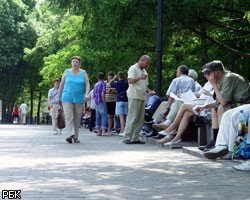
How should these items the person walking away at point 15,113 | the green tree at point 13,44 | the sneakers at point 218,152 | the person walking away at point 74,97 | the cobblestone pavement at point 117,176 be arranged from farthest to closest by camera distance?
the green tree at point 13,44 < the person walking away at point 15,113 < the person walking away at point 74,97 < the sneakers at point 218,152 < the cobblestone pavement at point 117,176

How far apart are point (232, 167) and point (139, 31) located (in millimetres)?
9536

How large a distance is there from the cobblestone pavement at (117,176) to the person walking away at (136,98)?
13.3ft

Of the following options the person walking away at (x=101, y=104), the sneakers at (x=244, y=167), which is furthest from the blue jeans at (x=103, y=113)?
the sneakers at (x=244, y=167)

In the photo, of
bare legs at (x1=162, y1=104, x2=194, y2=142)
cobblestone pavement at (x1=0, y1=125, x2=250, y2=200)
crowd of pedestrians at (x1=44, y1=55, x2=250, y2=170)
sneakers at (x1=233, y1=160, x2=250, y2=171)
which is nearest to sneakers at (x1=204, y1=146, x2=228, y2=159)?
crowd of pedestrians at (x1=44, y1=55, x2=250, y2=170)

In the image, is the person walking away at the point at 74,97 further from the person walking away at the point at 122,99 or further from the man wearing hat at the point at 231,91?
the man wearing hat at the point at 231,91

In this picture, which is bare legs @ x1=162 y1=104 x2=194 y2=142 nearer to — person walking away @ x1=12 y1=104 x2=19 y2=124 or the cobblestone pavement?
the cobblestone pavement

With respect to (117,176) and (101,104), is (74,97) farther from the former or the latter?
(117,176)

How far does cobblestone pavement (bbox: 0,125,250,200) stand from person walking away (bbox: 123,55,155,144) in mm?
4064

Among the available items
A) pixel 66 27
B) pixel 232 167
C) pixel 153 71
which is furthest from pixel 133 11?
pixel 66 27

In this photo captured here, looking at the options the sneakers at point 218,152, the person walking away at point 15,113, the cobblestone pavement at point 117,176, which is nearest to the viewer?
the cobblestone pavement at point 117,176

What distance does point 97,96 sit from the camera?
21.4 m

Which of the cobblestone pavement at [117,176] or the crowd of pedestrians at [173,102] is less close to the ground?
the crowd of pedestrians at [173,102]

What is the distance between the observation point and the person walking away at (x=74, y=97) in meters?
16.3

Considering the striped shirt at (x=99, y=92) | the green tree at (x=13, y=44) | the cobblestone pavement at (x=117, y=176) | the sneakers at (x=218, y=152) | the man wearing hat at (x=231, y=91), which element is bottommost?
the cobblestone pavement at (x=117, y=176)
